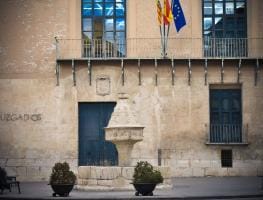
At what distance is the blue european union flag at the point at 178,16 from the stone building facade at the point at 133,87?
170 cm

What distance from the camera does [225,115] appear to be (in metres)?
33.0

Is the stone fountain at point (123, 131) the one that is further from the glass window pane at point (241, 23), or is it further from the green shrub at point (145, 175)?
the glass window pane at point (241, 23)

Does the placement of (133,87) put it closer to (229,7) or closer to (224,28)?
(224,28)

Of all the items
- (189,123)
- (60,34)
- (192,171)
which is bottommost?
(192,171)

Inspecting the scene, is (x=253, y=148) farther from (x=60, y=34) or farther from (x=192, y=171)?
(x=60, y=34)

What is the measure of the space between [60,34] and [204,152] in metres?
8.51

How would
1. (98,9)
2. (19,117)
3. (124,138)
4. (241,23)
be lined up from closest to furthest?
(124,138) → (19,117) → (241,23) → (98,9)

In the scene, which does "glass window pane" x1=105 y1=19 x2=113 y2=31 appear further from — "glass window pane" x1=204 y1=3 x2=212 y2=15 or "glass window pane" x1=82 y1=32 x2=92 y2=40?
"glass window pane" x1=204 y1=3 x2=212 y2=15

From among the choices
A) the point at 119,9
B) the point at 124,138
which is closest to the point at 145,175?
the point at 124,138

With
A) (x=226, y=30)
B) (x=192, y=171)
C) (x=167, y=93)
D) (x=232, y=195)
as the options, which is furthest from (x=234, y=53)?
(x=232, y=195)

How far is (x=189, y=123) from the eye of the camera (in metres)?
32.5

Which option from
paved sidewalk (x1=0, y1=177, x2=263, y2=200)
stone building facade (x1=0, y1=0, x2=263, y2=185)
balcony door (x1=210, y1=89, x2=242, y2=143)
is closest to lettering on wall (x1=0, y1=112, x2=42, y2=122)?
stone building facade (x1=0, y1=0, x2=263, y2=185)

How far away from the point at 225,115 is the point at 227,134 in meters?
0.91

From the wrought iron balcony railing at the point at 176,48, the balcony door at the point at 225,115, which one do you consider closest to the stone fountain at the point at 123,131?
the wrought iron balcony railing at the point at 176,48
